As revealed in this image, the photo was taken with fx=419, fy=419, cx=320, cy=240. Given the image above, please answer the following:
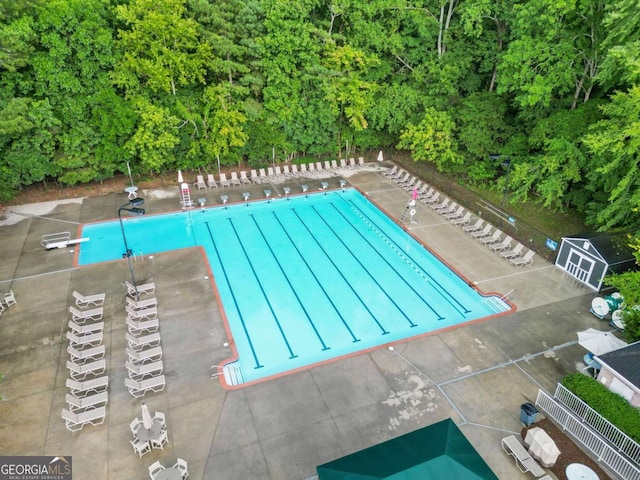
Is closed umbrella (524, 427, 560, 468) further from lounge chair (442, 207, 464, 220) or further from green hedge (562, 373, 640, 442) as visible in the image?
lounge chair (442, 207, 464, 220)

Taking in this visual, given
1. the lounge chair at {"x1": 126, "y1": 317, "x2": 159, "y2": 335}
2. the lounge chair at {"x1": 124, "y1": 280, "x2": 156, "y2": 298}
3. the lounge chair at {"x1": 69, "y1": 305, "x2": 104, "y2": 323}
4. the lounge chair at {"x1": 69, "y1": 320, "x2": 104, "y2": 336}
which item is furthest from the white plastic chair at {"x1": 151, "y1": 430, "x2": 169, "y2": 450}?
the lounge chair at {"x1": 124, "y1": 280, "x2": 156, "y2": 298}

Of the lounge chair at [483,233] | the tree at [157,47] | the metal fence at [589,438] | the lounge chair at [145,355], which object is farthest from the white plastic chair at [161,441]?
the tree at [157,47]

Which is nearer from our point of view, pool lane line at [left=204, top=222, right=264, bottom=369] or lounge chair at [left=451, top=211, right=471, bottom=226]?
pool lane line at [left=204, top=222, right=264, bottom=369]

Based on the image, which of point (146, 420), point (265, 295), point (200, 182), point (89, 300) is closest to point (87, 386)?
point (146, 420)

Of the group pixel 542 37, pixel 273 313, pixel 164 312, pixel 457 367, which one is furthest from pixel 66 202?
pixel 542 37

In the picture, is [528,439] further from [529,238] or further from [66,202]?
[66,202]

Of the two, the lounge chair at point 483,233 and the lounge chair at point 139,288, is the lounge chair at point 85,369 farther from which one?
the lounge chair at point 483,233
